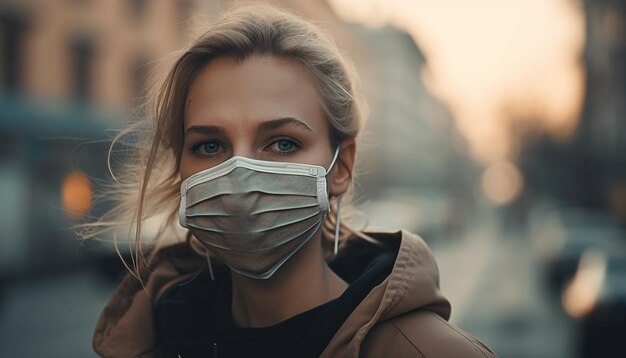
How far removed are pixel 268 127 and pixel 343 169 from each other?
0.34 m

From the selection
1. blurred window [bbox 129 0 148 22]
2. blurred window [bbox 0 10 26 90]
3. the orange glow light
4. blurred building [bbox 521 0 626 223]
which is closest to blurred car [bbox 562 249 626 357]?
the orange glow light

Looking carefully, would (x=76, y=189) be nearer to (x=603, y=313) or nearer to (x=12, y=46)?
(x=12, y=46)

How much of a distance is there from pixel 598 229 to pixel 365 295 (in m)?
17.8

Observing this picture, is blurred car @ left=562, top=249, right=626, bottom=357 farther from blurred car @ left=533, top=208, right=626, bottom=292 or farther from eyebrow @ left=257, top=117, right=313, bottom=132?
eyebrow @ left=257, top=117, right=313, bottom=132

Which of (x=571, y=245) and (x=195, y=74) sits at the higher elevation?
(x=195, y=74)

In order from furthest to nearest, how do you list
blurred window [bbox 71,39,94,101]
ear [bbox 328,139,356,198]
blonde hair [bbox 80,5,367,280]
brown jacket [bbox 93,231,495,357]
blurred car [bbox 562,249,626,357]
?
blurred window [bbox 71,39,94,101], blurred car [bbox 562,249,626,357], ear [bbox 328,139,356,198], blonde hair [bbox 80,5,367,280], brown jacket [bbox 93,231,495,357]

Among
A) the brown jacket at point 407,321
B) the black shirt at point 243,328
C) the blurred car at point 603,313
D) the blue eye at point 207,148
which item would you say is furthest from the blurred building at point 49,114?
the brown jacket at point 407,321

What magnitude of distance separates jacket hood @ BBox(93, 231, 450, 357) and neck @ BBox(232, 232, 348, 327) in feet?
0.56

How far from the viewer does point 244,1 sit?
2508mm

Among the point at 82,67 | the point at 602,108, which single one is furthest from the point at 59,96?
the point at 602,108

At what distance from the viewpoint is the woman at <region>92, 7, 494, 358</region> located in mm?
1802

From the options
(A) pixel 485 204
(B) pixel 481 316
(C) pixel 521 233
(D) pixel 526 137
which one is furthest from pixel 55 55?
(A) pixel 485 204

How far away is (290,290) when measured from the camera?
203 cm

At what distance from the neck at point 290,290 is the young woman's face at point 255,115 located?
11.6 inches
